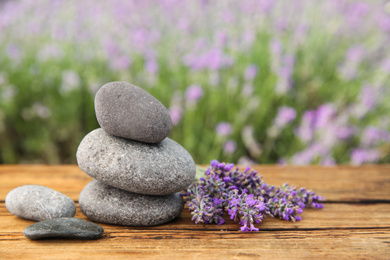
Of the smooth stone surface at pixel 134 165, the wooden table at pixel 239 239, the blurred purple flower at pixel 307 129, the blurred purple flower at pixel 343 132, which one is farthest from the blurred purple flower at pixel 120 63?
the smooth stone surface at pixel 134 165

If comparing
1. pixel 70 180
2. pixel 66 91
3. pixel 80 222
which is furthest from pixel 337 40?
pixel 80 222

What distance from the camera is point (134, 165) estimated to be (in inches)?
45.1

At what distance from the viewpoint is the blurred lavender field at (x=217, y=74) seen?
2.77 m

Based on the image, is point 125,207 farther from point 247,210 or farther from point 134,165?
point 247,210

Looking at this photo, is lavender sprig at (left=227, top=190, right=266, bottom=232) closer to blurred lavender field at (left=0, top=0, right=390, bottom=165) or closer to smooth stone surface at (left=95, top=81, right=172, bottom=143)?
smooth stone surface at (left=95, top=81, right=172, bottom=143)

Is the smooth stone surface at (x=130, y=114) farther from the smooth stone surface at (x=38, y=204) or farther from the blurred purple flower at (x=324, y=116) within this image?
the blurred purple flower at (x=324, y=116)

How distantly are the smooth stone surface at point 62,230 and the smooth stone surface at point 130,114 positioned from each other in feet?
0.96

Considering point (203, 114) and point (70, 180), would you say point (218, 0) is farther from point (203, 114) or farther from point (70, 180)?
point (70, 180)

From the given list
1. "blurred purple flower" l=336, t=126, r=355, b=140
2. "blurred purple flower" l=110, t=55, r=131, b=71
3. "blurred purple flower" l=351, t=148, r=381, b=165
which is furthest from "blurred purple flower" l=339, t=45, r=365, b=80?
"blurred purple flower" l=110, t=55, r=131, b=71

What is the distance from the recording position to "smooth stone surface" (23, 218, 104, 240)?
105 centimetres

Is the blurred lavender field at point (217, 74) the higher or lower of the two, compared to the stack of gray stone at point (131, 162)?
higher

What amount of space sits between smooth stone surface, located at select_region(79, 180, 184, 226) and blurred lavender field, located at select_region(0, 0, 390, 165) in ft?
4.12

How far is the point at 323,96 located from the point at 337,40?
2.64 ft

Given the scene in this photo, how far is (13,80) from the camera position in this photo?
3299 millimetres
